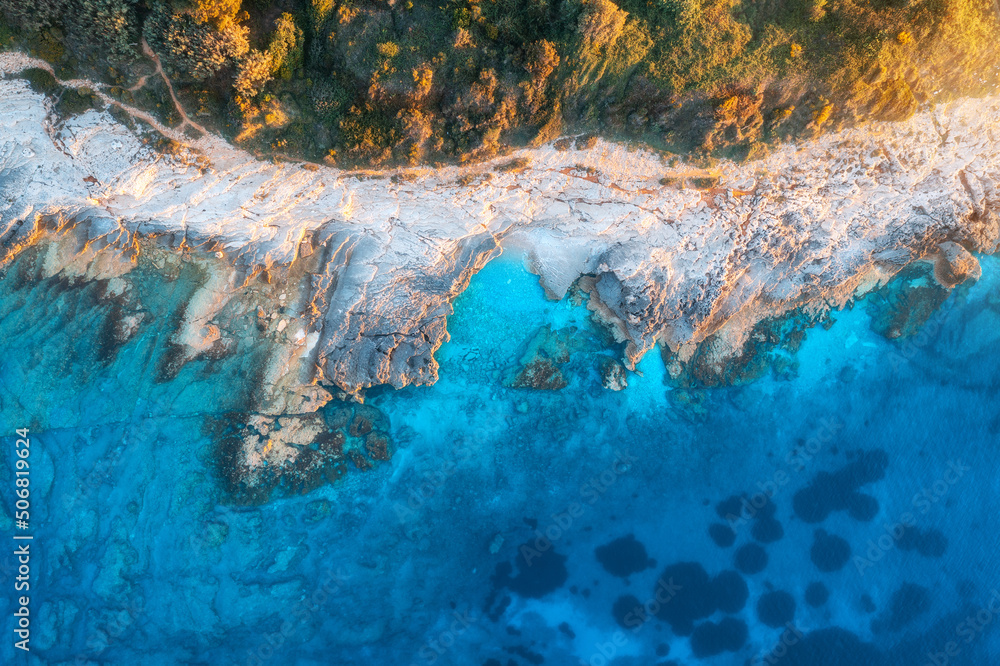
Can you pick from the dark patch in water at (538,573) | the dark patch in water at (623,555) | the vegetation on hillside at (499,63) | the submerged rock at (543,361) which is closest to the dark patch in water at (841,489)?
the dark patch in water at (623,555)

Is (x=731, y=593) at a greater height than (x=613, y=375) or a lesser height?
lesser

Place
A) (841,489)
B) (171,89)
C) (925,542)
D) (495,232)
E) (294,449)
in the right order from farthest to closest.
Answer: (841,489), (925,542), (294,449), (495,232), (171,89)

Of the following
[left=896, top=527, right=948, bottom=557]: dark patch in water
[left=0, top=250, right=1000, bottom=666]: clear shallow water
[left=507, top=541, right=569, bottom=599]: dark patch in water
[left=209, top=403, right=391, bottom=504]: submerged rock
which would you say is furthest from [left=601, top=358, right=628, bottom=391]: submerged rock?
[left=896, top=527, right=948, bottom=557]: dark patch in water

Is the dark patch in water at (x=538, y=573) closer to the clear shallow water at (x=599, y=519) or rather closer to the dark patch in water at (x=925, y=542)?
the clear shallow water at (x=599, y=519)

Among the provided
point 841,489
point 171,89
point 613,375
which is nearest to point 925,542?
point 841,489

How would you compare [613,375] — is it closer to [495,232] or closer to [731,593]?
[495,232]

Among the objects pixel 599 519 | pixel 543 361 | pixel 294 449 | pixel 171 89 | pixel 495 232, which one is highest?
pixel 171 89
